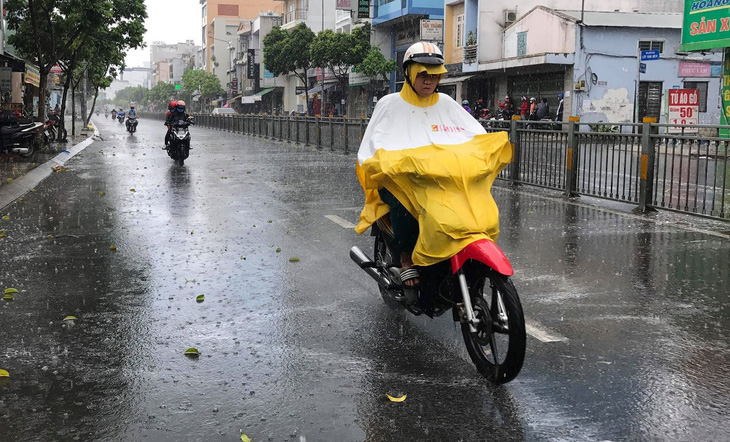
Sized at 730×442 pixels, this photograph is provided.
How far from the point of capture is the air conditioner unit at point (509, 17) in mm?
44969

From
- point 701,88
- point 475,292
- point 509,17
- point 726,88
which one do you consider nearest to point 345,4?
point 509,17

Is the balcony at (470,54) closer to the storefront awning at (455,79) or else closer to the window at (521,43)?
the storefront awning at (455,79)

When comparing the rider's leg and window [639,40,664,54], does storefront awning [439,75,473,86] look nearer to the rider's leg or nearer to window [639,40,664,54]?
window [639,40,664,54]

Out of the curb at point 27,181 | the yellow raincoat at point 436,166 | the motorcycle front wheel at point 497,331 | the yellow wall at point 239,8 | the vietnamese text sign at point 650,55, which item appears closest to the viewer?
the motorcycle front wheel at point 497,331

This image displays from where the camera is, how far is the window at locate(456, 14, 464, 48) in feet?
154

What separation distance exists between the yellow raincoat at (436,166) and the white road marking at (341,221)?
461cm

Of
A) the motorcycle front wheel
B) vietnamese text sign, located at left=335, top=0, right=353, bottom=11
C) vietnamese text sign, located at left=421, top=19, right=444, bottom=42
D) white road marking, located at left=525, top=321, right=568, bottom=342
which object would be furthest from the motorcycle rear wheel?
vietnamese text sign, located at left=335, top=0, right=353, bottom=11

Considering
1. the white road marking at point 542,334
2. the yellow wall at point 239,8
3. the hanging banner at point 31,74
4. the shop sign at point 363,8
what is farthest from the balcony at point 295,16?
the white road marking at point 542,334

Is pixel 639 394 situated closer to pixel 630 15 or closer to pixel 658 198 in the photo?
pixel 658 198

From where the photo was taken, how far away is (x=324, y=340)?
5172mm

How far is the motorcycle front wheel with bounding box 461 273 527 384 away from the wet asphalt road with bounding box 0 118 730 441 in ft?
0.38

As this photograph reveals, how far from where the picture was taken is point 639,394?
4184 millimetres

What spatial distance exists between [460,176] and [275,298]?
229cm

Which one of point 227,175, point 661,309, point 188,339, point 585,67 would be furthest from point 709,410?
point 585,67
